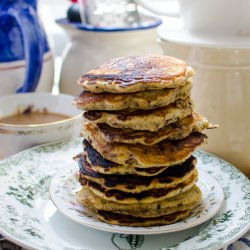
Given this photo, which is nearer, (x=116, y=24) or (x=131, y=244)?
(x=131, y=244)

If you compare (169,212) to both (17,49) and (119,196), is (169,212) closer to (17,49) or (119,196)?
(119,196)

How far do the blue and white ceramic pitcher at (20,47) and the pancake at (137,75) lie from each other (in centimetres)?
35

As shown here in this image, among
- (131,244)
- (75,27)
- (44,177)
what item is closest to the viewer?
(131,244)

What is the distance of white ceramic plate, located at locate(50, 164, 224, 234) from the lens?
688 mm

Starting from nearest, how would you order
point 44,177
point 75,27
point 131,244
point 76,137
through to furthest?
point 131,244, point 44,177, point 76,137, point 75,27

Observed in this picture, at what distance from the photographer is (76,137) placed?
1005 millimetres

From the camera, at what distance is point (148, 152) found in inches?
27.4

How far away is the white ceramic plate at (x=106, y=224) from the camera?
688mm

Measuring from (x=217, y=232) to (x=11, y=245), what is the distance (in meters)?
0.26

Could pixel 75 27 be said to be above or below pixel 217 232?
above

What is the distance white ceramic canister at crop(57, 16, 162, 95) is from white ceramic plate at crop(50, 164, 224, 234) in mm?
323

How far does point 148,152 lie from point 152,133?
0.02 m

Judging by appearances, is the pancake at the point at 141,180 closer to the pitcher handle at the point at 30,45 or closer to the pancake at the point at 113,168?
the pancake at the point at 113,168

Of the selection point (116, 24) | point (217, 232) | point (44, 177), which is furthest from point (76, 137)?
point (217, 232)
